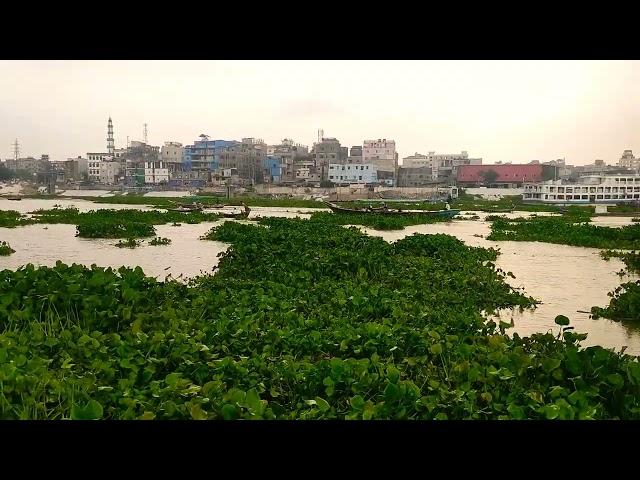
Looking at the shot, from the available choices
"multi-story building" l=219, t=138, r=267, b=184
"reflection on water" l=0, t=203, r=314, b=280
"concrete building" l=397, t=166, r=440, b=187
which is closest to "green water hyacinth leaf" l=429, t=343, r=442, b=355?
A: "reflection on water" l=0, t=203, r=314, b=280

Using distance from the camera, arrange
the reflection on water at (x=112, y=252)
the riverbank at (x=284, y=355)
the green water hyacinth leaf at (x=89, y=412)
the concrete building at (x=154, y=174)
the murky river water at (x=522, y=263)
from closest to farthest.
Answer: the green water hyacinth leaf at (x=89, y=412)
the riverbank at (x=284, y=355)
the murky river water at (x=522, y=263)
the reflection on water at (x=112, y=252)
the concrete building at (x=154, y=174)

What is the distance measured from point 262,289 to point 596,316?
12.7 ft

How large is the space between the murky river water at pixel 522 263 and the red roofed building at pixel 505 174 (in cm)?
4713

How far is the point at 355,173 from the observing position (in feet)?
195

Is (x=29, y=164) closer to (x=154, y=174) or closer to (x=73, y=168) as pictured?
(x=73, y=168)

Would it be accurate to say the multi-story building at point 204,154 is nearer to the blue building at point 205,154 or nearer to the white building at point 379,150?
the blue building at point 205,154

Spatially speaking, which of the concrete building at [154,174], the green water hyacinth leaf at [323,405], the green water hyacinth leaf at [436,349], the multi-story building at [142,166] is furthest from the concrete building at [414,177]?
the green water hyacinth leaf at [323,405]

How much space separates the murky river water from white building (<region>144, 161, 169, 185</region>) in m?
52.6

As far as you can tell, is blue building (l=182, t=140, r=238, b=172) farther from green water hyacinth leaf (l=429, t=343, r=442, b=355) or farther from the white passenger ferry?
green water hyacinth leaf (l=429, t=343, r=442, b=355)

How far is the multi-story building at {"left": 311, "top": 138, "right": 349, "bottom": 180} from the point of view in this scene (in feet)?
216

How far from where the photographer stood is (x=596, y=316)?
19.9 feet

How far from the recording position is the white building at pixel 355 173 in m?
59.2
